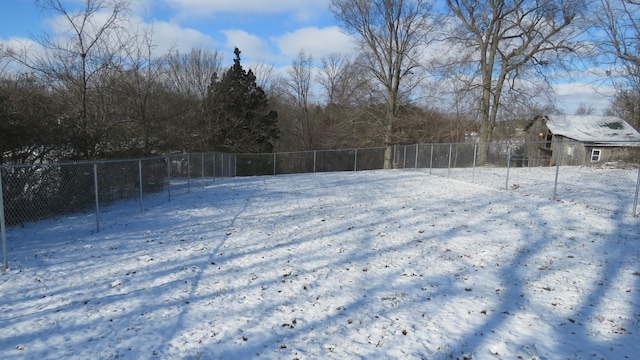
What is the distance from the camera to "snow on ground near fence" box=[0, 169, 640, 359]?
11.5 feet

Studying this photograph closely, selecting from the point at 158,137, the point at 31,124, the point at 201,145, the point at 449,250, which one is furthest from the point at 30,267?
the point at 201,145

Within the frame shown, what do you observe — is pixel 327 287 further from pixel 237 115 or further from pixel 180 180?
pixel 237 115

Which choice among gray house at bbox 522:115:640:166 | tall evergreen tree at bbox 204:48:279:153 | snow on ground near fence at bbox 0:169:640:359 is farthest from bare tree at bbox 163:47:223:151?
gray house at bbox 522:115:640:166

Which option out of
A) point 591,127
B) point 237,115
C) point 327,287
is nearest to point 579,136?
point 591,127

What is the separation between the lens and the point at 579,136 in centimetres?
3303

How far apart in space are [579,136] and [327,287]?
1493 inches

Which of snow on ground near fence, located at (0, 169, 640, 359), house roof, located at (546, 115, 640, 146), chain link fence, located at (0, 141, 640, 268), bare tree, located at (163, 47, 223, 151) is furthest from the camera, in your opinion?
house roof, located at (546, 115, 640, 146)

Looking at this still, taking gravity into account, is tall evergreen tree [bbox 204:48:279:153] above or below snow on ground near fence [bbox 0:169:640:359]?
above

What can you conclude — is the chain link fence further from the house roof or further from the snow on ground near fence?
the house roof

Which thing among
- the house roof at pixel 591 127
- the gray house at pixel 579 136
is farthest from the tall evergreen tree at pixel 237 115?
the house roof at pixel 591 127

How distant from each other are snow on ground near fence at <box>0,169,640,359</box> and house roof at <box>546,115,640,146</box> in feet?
104

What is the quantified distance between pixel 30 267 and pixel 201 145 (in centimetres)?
2405

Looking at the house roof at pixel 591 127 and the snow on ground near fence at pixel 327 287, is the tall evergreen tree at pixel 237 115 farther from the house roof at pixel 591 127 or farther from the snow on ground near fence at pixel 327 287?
the house roof at pixel 591 127

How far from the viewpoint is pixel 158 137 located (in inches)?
693
